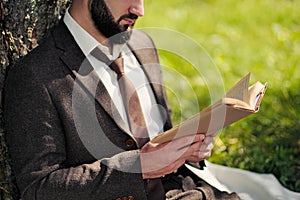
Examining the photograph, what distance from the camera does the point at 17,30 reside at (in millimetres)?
3412

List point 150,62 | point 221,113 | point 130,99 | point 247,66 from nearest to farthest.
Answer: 1. point 221,113
2. point 130,99
3. point 150,62
4. point 247,66

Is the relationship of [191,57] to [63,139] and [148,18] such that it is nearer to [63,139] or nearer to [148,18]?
[148,18]

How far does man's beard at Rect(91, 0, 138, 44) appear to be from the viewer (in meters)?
3.28

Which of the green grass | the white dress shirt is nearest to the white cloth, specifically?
the green grass

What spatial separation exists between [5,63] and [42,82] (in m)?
0.38

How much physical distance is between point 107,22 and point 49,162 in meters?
0.77

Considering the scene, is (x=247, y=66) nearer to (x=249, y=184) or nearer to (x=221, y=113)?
(x=249, y=184)

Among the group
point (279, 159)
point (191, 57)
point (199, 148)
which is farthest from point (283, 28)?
point (199, 148)

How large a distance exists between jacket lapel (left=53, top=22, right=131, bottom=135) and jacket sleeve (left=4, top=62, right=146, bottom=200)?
0.19 meters

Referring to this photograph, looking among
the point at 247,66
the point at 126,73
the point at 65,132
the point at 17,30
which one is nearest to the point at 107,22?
the point at 126,73

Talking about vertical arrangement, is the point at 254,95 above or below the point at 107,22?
below

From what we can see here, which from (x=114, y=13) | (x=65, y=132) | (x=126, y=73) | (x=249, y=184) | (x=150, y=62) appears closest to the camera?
(x=65, y=132)

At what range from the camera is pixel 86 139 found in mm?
3174

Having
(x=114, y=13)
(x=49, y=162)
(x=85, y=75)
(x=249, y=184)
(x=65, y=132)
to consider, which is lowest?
(x=249, y=184)
